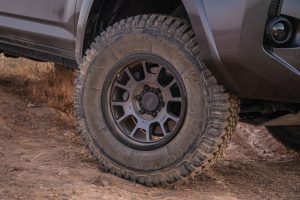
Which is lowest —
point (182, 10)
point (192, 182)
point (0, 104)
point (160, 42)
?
point (192, 182)

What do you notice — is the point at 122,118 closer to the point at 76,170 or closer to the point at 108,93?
the point at 108,93

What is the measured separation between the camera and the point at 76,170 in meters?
3.57

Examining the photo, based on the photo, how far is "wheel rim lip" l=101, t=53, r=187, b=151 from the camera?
3305 millimetres

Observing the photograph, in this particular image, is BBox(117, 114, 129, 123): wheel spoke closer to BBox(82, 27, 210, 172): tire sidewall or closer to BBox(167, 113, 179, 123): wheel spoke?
BBox(82, 27, 210, 172): tire sidewall

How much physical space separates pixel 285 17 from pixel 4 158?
2004 millimetres

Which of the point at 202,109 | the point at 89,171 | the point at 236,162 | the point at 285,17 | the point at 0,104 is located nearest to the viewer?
the point at 285,17

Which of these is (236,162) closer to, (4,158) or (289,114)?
(289,114)

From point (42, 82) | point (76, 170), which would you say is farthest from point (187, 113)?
point (42, 82)

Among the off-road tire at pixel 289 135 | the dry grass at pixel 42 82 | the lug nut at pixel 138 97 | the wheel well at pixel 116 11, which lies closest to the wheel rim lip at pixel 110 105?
the lug nut at pixel 138 97

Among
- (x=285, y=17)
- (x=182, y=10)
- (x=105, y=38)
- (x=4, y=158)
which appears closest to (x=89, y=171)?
(x=4, y=158)

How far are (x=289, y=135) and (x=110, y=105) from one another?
1846 mm

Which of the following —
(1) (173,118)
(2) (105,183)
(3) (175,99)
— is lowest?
(2) (105,183)

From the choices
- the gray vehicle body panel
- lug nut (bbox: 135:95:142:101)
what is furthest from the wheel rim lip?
the gray vehicle body panel

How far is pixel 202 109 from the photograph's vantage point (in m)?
3.21
